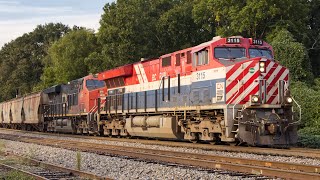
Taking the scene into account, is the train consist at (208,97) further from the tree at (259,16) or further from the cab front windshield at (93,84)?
the tree at (259,16)

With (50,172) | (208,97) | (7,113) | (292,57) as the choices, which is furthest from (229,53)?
(7,113)

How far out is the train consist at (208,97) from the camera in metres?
13.5

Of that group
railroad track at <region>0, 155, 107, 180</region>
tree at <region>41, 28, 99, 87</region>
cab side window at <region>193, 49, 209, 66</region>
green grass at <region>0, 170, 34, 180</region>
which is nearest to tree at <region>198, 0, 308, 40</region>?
cab side window at <region>193, 49, 209, 66</region>

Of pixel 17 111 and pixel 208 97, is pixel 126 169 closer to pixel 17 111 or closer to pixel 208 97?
pixel 208 97

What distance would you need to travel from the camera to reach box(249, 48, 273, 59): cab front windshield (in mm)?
14930

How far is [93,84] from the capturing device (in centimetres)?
2648

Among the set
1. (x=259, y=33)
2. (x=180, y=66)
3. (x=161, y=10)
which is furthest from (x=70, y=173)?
(x=161, y=10)

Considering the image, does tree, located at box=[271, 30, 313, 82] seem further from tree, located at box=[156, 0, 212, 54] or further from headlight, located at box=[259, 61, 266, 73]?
tree, located at box=[156, 0, 212, 54]

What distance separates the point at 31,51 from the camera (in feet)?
288

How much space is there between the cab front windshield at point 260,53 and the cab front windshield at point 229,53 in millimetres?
282

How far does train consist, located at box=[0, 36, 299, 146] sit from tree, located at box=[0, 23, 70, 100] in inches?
2520

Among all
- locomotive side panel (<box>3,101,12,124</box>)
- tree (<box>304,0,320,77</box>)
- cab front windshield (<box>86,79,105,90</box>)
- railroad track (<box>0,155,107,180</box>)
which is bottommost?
railroad track (<box>0,155,107,180</box>)

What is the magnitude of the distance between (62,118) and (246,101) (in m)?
18.7

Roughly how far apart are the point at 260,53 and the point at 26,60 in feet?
250
